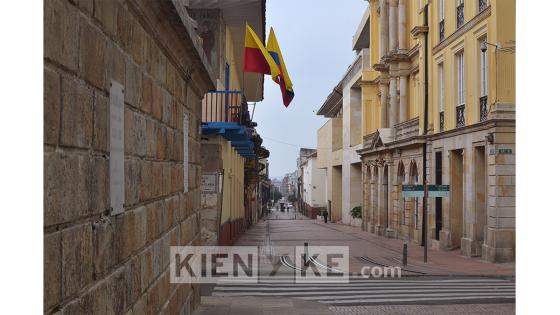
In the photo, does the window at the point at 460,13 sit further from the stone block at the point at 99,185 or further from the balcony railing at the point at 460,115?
the stone block at the point at 99,185

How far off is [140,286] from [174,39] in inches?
96.4

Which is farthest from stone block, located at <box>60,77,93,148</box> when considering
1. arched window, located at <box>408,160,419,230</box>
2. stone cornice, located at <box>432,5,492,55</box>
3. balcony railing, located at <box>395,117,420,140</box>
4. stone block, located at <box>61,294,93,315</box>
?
arched window, located at <box>408,160,419,230</box>

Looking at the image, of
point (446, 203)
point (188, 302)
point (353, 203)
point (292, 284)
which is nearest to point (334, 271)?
point (292, 284)

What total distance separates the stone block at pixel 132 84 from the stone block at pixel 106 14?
480 millimetres

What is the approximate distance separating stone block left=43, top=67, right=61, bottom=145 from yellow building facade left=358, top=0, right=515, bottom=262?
1988 centimetres

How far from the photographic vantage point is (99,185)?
143 inches

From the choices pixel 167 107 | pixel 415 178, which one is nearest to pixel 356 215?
pixel 415 178

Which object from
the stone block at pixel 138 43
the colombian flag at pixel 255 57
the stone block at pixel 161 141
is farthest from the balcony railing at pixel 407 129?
the stone block at pixel 138 43

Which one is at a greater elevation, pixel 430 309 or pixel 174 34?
pixel 174 34

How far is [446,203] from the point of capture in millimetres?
26344

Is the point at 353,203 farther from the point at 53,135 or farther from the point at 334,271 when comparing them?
the point at 53,135

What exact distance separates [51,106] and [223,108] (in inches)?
680

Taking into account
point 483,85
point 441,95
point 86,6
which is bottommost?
point 86,6

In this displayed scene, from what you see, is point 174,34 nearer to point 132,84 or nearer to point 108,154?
point 132,84
